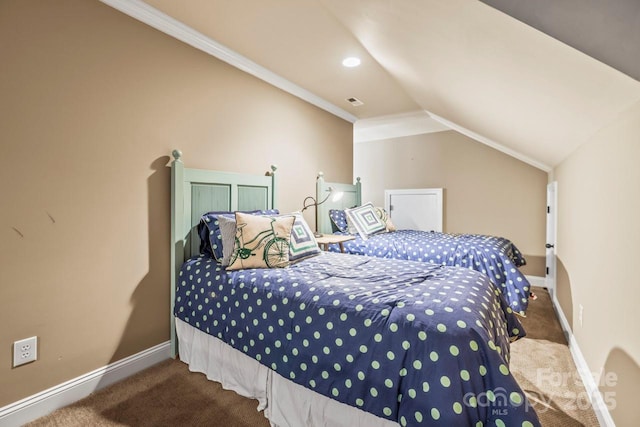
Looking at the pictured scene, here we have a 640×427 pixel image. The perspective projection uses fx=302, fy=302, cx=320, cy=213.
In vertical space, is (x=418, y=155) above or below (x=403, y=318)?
above

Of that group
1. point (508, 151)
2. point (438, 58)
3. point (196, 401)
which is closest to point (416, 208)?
point (508, 151)

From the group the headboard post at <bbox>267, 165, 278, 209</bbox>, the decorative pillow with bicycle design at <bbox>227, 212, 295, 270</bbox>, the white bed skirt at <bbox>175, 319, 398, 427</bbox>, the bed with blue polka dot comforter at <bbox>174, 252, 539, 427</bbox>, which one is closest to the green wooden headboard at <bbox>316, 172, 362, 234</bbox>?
the headboard post at <bbox>267, 165, 278, 209</bbox>

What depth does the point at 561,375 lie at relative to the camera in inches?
79.1

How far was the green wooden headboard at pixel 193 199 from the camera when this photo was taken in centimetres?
222

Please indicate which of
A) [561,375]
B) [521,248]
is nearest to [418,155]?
[521,248]

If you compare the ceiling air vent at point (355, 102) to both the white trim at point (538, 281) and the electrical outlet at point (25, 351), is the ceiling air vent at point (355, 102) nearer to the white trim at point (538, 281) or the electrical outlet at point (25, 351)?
the white trim at point (538, 281)

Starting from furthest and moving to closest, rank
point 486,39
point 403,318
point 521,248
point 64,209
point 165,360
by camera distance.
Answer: point 521,248 → point 165,360 → point 64,209 → point 486,39 → point 403,318

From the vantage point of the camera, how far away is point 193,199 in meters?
2.34

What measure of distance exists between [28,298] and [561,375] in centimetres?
324

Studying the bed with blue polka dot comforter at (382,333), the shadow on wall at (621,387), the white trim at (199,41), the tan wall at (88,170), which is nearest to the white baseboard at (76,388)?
the tan wall at (88,170)

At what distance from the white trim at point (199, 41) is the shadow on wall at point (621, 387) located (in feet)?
10.3

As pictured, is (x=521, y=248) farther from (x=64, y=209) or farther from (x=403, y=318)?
(x=64, y=209)

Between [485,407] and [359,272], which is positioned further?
[359,272]

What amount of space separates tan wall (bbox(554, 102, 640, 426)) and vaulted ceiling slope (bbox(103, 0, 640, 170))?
0.17 metres
